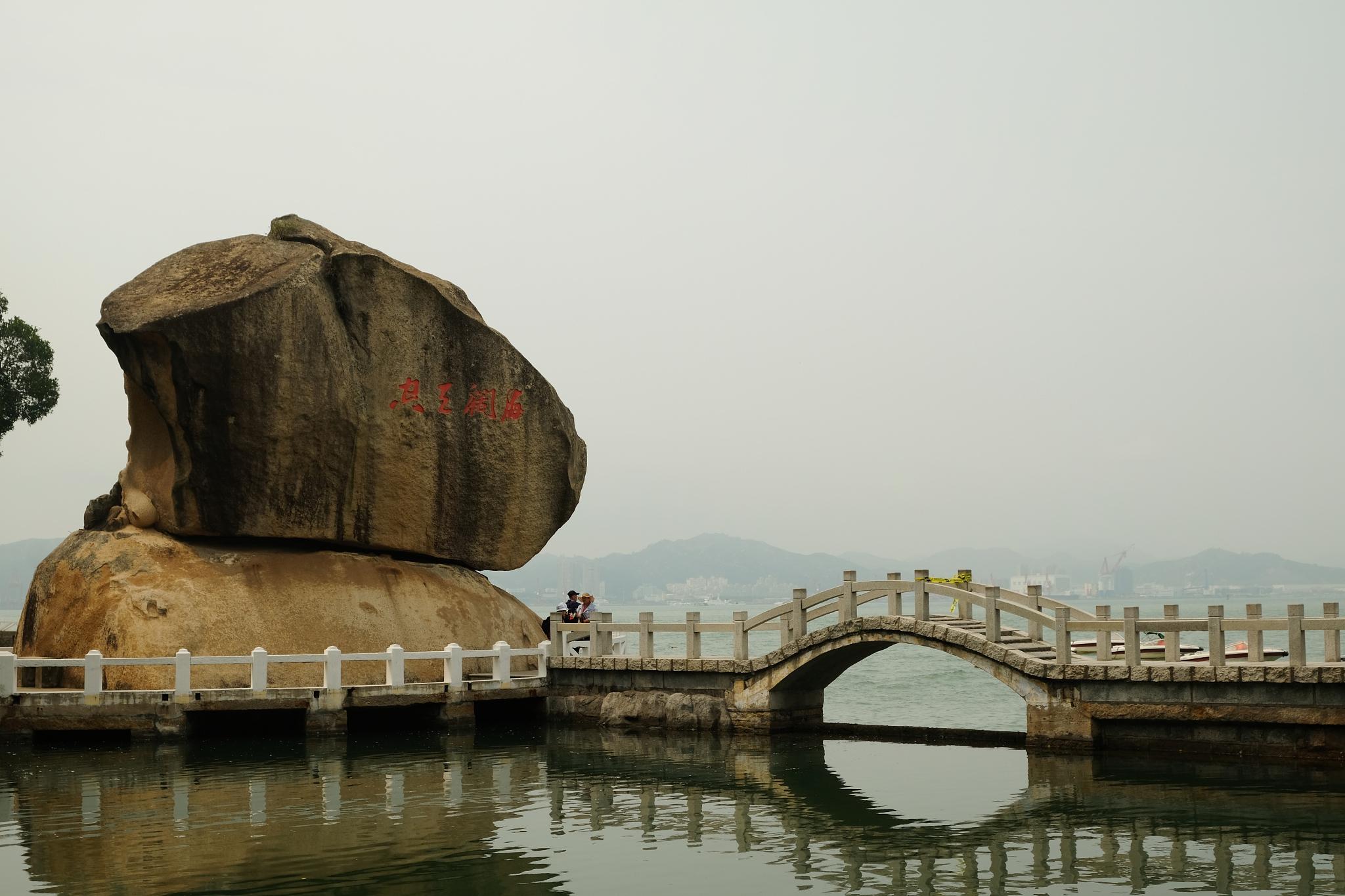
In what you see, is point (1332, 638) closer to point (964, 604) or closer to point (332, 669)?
point (964, 604)

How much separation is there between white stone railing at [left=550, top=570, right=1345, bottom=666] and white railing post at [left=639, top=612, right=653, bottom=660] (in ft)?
0.07

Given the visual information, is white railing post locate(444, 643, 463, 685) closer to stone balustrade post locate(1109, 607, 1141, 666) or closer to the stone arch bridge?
the stone arch bridge

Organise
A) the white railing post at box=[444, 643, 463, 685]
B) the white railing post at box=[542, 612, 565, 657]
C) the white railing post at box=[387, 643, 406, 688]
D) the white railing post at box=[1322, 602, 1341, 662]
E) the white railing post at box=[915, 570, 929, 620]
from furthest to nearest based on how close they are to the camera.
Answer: the white railing post at box=[542, 612, 565, 657] < the white railing post at box=[444, 643, 463, 685] < the white railing post at box=[387, 643, 406, 688] < the white railing post at box=[915, 570, 929, 620] < the white railing post at box=[1322, 602, 1341, 662]

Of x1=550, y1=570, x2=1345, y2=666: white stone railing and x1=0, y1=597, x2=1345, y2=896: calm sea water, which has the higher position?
x1=550, y1=570, x2=1345, y2=666: white stone railing

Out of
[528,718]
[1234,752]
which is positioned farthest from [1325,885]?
[528,718]

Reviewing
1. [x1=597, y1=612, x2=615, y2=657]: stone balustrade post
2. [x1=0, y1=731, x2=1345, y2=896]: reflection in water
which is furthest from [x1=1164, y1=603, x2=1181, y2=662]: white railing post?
[x1=597, y1=612, x2=615, y2=657]: stone balustrade post

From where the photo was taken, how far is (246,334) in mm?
25406

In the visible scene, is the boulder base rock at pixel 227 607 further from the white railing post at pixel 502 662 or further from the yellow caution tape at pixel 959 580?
the yellow caution tape at pixel 959 580

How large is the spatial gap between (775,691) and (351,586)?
8351 millimetres

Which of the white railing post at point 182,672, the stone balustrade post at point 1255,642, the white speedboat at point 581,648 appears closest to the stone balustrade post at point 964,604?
the stone balustrade post at point 1255,642

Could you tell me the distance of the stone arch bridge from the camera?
20.0m

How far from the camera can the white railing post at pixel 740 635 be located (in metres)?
25.9

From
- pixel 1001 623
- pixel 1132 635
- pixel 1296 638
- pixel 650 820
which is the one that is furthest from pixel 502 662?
pixel 1296 638

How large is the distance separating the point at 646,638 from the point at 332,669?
6.14 meters
